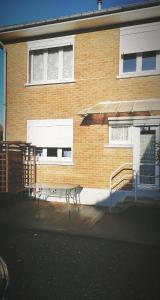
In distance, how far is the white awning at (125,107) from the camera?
8719 millimetres

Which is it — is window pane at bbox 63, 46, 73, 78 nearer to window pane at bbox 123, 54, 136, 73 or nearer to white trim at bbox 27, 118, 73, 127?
white trim at bbox 27, 118, 73, 127

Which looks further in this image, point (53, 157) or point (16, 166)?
point (53, 157)

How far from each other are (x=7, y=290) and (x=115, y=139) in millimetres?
7831

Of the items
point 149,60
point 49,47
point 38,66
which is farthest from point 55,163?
point 149,60

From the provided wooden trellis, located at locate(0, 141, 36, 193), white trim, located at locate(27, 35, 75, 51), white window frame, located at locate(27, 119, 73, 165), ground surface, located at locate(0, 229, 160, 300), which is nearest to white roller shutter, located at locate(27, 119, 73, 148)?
white window frame, located at locate(27, 119, 73, 165)

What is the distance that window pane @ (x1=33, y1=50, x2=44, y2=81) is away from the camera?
447 inches

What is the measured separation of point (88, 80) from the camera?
10.3 metres

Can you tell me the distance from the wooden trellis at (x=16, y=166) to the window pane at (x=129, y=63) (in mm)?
4959

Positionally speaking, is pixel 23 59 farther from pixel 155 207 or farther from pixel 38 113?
pixel 155 207

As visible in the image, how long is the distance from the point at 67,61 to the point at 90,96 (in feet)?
6.31

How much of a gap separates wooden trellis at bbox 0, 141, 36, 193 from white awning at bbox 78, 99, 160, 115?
3.11m

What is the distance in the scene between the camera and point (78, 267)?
493cm

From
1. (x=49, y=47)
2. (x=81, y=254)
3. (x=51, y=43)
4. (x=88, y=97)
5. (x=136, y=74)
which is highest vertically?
(x=51, y=43)

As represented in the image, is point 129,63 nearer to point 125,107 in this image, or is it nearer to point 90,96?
point 90,96
